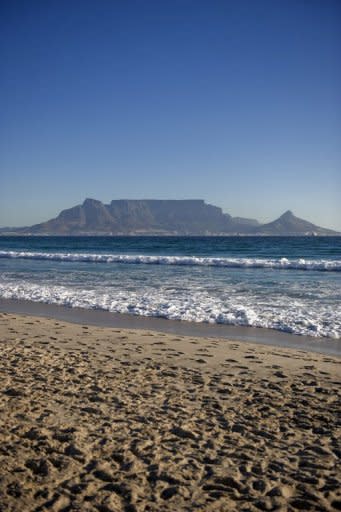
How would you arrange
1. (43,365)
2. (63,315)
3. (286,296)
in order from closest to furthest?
(43,365)
(63,315)
(286,296)

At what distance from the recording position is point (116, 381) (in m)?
5.12

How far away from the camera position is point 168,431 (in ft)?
12.5

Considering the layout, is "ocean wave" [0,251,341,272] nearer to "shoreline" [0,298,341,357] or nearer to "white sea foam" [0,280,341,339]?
"white sea foam" [0,280,341,339]

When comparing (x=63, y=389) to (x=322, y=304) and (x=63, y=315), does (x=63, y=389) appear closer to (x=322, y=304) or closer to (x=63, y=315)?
(x=63, y=315)

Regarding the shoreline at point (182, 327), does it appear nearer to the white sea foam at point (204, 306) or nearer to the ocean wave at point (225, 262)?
the white sea foam at point (204, 306)

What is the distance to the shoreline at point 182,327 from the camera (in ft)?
23.8

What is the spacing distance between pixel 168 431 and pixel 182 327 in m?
4.83

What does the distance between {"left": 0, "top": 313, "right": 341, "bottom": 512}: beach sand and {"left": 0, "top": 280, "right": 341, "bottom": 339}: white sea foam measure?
2215 mm

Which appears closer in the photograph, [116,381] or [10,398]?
[10,398]

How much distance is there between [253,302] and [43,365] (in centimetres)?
664

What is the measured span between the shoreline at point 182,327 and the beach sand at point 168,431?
75cm

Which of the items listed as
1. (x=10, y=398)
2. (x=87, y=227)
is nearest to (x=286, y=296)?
→ (x=10, y=398)

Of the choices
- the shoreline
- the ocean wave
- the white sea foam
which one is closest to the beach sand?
the shoreline

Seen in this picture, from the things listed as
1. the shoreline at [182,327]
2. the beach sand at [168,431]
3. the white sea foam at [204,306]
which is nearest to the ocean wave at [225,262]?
the white sea foam at [204,306]
